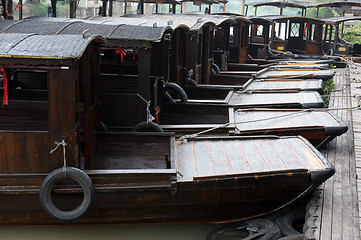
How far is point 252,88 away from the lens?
10.2 metres

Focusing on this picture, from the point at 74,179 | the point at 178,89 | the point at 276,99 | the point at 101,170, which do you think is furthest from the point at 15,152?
the point at 276,99

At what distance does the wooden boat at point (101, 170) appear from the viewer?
4.78 m

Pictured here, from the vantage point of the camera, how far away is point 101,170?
5.11 m

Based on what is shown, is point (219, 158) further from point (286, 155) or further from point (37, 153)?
point (37, 153)

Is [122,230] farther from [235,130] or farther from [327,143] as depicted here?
[327,143]

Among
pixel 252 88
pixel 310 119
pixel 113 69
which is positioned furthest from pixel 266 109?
pixel 113 69

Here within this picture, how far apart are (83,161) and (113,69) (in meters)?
2.78

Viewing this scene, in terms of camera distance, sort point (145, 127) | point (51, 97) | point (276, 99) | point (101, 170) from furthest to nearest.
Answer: point (276, 99) < point (145, 127) < point (101, 170) < point (51, 97)

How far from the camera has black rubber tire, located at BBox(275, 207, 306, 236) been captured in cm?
518

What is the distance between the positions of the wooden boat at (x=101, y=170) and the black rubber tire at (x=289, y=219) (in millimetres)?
176

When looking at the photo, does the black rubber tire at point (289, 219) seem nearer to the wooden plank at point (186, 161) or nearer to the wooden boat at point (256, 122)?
the wooden plank at point (186, 161)

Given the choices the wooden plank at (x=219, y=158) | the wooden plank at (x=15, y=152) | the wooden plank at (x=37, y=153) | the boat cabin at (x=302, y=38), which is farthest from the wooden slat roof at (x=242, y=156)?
the boat cabin at (x=302, y=38)

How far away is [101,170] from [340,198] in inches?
108

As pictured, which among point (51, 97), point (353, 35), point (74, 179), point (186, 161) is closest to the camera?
point (51, 97)
